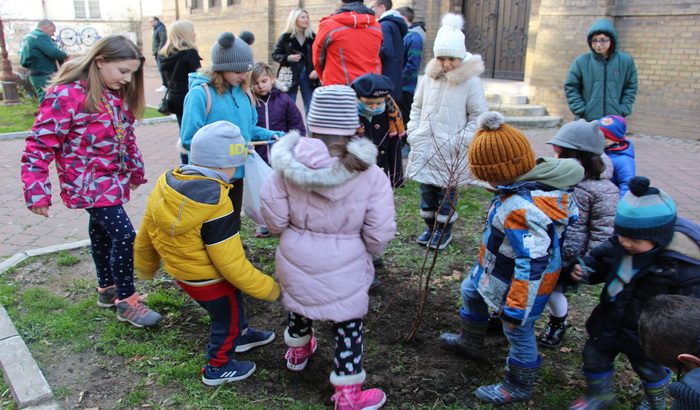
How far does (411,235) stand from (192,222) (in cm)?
299

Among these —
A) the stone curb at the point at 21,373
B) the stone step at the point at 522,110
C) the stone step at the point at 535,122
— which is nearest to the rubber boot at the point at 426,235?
the stone curb at the point at 21,373

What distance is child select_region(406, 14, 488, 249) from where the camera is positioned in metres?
4.50

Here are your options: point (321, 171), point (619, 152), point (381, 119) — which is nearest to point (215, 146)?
point (321, 171)

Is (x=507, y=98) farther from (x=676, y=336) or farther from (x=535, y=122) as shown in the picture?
(x=676, y=336)

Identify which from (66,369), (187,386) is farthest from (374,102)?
(66,369)

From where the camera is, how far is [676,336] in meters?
1.75

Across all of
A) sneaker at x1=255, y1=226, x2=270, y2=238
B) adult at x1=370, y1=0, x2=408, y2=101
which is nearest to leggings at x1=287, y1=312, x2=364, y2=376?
sneaker at x1=255, y1=226, x2=270, y2=238

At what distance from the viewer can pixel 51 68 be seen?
1019 centimetres

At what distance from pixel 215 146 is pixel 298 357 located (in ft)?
4.13

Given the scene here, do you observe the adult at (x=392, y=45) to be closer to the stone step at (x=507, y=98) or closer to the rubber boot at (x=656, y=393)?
the rubber boot at (x=656, y=393)

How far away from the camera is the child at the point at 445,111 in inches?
177

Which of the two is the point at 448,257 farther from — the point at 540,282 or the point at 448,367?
the point at 540,282

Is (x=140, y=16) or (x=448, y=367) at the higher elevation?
(x=140, y=16)

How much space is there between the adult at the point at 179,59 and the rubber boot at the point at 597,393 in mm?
4551
